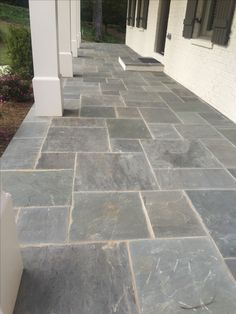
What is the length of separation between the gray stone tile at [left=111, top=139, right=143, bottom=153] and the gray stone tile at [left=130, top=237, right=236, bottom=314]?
1365 millimetres

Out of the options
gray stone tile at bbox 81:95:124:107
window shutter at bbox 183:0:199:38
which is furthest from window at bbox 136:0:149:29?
gray stone tile at bbox 81:95:124:107

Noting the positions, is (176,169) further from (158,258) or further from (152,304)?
(152,304)

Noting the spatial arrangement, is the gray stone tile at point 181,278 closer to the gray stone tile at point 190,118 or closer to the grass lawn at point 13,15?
the gray stone tile at point 190,118

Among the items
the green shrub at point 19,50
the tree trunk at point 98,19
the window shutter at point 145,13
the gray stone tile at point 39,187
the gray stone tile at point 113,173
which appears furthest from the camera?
the tree trunk at point 98,19

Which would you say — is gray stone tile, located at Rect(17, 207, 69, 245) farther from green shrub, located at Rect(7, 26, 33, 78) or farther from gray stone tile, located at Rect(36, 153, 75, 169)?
green shrub, located at Rect(7, 26, 33, 78)

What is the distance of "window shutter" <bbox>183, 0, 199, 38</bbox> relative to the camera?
5.36m

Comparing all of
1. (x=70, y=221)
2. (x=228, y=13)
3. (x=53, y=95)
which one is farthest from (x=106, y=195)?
(x=228, y=13)

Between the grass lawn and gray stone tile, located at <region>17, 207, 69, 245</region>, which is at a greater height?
the grass lawn

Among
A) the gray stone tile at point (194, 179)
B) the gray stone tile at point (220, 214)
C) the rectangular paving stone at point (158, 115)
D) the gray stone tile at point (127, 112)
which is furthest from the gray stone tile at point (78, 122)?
the gray stone tile at point (220, 214)

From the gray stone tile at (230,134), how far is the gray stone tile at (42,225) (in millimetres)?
2278

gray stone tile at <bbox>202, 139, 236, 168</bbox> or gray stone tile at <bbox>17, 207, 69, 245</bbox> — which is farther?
gray stone tile at <bbox>202, 139, 236, 168</bbox>

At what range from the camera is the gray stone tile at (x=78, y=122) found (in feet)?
11.9

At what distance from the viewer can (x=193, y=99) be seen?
5086 mm

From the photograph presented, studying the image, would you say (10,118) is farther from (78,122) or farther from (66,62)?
(66,62)
